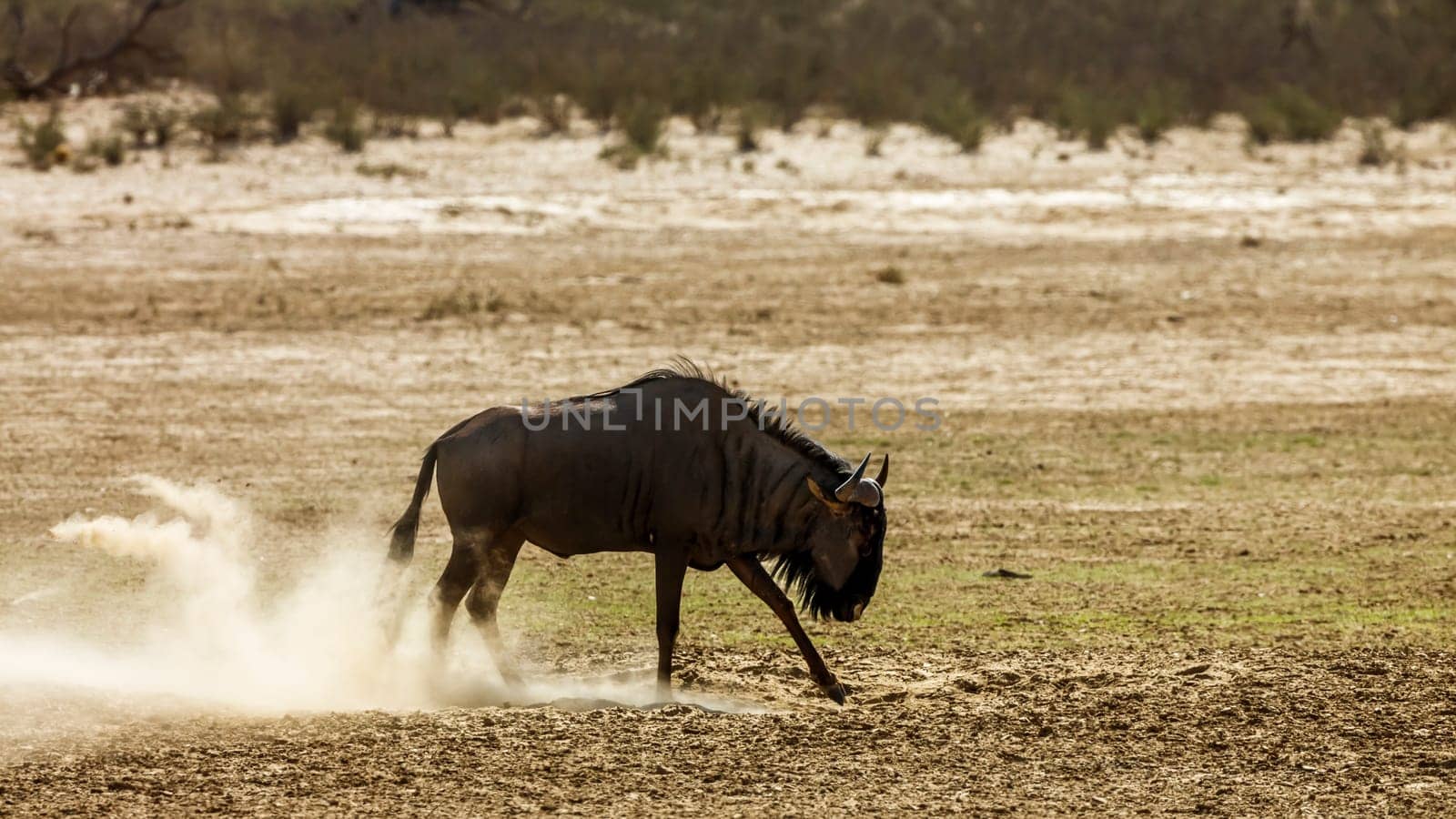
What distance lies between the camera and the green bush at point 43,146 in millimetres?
24703

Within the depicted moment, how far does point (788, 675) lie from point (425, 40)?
92.9 feet

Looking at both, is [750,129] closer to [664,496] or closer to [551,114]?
[551,114]

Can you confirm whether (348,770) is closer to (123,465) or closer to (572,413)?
(572,413)

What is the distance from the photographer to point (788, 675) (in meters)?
9.09

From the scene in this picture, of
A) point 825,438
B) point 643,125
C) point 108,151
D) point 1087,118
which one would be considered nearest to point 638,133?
point 643,125

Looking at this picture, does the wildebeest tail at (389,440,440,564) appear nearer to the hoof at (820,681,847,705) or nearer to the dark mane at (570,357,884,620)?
the dark mane at (570,357,884,620)

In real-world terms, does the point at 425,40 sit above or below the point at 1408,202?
above

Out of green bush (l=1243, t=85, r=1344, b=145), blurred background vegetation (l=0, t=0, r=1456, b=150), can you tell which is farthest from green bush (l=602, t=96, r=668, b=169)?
green bush (l=1243, t=85, r=1344, b=145)

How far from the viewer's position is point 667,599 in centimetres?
846

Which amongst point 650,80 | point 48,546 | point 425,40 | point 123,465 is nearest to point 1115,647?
point 48,546

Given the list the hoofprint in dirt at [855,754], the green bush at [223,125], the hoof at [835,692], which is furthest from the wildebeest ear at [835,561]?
the green bush at [223,125]

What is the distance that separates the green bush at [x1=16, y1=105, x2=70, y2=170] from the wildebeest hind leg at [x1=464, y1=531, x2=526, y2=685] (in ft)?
59.7

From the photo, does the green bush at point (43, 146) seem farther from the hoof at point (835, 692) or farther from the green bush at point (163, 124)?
the hoof at point (835, 692)

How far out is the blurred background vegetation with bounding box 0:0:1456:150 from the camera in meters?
30.0
